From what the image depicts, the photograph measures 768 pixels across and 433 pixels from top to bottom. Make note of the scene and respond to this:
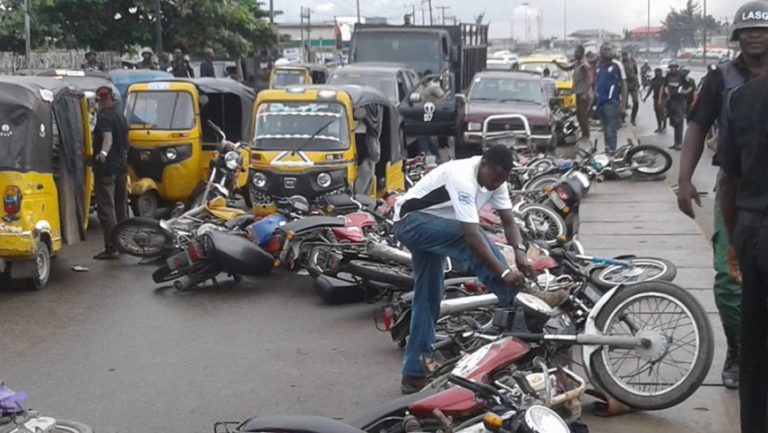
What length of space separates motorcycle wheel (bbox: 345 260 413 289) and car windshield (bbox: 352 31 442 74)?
1668 centimetres

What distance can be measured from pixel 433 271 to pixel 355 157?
268 inches

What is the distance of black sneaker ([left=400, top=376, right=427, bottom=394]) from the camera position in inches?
296

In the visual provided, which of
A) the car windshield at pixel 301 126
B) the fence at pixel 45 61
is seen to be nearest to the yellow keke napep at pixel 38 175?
the car windshield at pixel 301 126

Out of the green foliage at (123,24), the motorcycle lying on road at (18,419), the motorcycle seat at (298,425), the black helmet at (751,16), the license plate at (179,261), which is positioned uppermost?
the green foliage at (123,24)

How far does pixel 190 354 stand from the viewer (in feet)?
29.8

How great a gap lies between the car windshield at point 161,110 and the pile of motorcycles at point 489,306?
239 centimetres

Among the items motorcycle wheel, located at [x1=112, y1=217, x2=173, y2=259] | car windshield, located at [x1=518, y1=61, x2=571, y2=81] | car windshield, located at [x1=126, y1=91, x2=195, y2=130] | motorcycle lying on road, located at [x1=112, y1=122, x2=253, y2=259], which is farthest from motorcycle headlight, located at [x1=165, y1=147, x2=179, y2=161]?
car windshield, located at [x1=518, y1=61, x2=571, y2=81]

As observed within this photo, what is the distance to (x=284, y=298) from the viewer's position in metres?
11.4

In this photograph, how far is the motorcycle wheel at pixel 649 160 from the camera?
18.3 metres

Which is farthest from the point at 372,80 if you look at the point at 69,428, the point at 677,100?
the point at 69,428

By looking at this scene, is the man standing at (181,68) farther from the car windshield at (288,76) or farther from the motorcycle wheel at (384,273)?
the motorcycle wheel at (384,273)

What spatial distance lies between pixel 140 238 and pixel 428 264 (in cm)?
612

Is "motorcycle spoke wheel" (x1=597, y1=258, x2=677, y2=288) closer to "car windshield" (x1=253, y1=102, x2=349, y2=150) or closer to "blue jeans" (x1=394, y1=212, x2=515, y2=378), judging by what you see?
"blue jeans" (x1=394, y1=212, x2=515, y2=378)

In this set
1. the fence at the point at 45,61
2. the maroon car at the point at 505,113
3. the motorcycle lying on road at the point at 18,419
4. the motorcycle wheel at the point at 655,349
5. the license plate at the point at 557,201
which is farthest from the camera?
the fence at the point at 45,61
